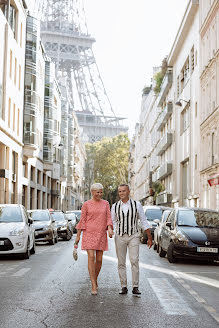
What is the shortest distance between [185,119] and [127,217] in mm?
39516

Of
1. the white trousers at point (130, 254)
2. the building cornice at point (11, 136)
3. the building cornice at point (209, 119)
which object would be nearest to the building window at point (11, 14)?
the building cornice at point (11, 136)

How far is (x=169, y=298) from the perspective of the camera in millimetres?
8891

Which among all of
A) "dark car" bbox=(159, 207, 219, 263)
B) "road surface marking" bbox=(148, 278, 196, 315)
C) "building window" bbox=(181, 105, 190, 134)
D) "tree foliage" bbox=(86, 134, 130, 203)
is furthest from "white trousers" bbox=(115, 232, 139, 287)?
"tree foliage" bbox=(86, 134, 130, 203)

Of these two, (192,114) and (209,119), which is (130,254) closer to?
(209,119)

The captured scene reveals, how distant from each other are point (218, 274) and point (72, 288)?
4.29 m

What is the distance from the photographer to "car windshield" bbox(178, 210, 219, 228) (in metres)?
16.5

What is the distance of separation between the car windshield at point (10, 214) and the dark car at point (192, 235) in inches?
176

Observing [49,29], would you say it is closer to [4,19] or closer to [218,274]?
[4,19]

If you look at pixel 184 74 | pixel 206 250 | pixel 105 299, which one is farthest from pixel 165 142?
pixel 105 299

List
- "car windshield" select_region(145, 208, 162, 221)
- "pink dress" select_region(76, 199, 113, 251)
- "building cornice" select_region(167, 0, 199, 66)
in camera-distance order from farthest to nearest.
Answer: "building cornice" select_region(167, 0, 199, 66), "car windshield" select_region(145, 208, 162, 221), "pink dress" select_region(76, 199, 113, 251)

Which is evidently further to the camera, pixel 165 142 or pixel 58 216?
pixel 165 142

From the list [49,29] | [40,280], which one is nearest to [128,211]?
[40,280]

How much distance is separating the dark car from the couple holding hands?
6.18 m

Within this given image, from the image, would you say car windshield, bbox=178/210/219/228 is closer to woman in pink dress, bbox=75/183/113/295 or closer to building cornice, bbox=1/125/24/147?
woman in pink dress, bbox=75/183/113/295
